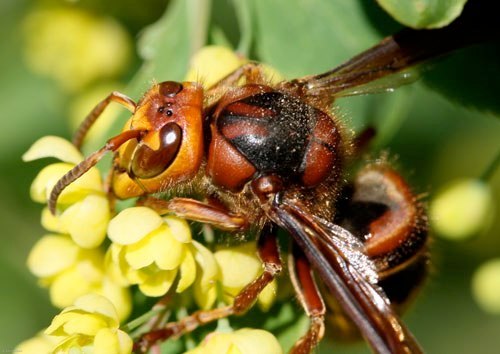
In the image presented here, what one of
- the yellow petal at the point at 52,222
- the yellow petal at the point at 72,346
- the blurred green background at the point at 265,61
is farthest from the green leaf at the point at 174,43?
the yellow petal at the point at 72,346

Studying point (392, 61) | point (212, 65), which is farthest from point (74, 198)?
point (392, 61)

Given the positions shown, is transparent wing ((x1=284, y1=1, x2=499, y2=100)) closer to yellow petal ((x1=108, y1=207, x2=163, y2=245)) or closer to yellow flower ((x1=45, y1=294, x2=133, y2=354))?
yellow petal ((x1=108, y1=207, x2=163, y2=245))

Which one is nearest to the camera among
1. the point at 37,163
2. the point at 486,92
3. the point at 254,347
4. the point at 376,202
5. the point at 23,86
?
the point at 254,347

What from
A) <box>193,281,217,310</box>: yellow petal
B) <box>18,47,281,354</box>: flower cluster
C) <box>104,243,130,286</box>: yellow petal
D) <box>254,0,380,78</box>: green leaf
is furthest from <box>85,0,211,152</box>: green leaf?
<box>193,281,217,310</box>: yellow petal

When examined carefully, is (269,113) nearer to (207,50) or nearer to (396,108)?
(207,50)

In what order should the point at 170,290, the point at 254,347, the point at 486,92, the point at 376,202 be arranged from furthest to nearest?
1. the point at 486,92
2. the point at 376,202
3. the point at 170,290
4. the point at 254,347

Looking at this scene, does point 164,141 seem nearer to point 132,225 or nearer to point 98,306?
point 132,225

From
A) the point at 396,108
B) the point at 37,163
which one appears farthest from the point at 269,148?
the point at 37,163
